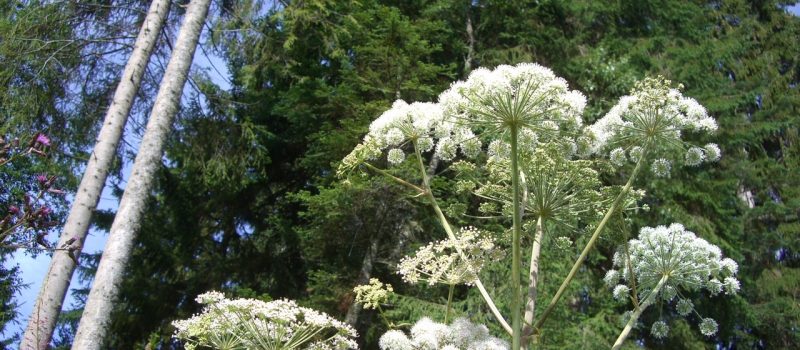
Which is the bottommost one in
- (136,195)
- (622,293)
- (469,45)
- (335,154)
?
(622,293)

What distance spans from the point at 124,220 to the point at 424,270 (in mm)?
4352

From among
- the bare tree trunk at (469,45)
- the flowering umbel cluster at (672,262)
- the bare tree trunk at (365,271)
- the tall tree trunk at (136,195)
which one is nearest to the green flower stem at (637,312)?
the flowering umbel cluster at (672,262)

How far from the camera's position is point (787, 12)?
64.3 feet

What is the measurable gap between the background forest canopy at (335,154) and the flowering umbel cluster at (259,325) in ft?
14.9

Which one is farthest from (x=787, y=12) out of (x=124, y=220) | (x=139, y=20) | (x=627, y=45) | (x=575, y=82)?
(x=124, y=220)

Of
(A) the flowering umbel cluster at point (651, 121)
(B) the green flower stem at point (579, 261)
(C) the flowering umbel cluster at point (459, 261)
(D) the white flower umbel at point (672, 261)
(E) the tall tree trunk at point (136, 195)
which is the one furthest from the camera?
(E) the tall tree trunk at point (136, 195)

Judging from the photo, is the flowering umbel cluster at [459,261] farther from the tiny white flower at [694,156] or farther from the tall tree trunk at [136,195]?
the tall tree trunk at [136,195]

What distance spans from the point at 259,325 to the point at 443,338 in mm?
875

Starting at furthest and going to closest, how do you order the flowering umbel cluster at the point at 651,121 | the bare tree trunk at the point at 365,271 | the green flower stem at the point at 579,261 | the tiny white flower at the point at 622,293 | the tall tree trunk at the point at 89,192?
the bare tree trunk at the point at 365,271, the tall tree trunk at the point at 89,192, the tiny white flower at the point at 622,293, the flowering umbel cluster at the point at 651,121, the green flower stem at the point at 579,261

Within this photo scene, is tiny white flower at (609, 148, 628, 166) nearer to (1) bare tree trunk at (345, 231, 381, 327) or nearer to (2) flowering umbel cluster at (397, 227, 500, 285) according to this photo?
(2) flowering umbel cluster at (397, 227, 500, 285)

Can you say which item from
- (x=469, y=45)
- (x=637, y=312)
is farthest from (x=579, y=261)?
(x=469, y=45)

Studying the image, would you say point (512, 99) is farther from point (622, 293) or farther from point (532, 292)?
point (622, 293)

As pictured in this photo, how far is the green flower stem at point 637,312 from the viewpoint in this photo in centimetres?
272

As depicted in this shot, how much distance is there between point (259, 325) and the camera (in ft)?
10.5
